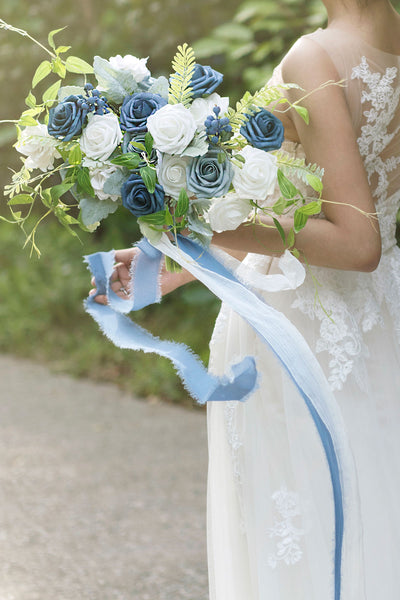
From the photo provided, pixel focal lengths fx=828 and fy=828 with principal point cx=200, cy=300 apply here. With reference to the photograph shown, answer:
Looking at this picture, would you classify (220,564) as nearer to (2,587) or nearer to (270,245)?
(270,245)

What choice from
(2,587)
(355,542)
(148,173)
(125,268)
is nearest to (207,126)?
(148,173)

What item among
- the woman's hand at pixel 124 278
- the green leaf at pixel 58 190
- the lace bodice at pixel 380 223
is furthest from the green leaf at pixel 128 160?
the lace bodice at pixel 380 223

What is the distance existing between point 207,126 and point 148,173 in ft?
0.42

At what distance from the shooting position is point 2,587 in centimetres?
315

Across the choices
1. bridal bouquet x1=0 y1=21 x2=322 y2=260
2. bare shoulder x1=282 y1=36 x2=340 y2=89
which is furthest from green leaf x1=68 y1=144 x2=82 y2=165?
bare shoulder x1=282 y1=36 x2=340 y2=89

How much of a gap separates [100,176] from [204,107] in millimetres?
218

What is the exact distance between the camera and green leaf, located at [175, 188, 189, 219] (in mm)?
1393

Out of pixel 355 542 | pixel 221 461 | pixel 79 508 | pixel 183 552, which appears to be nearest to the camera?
pixel 355 542

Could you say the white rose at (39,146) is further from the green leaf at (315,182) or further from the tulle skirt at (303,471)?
the tulle skirt at (303,471)

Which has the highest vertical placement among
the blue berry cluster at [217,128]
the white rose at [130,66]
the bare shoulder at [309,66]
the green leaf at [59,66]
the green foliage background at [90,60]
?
the green foliage background at [90,60]

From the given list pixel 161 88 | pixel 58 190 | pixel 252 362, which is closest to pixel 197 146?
pixel 161 88

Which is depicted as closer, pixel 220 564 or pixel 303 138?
pixel 303 138

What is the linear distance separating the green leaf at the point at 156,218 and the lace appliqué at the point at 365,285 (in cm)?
40

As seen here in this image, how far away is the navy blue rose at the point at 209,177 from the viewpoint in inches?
54.6
